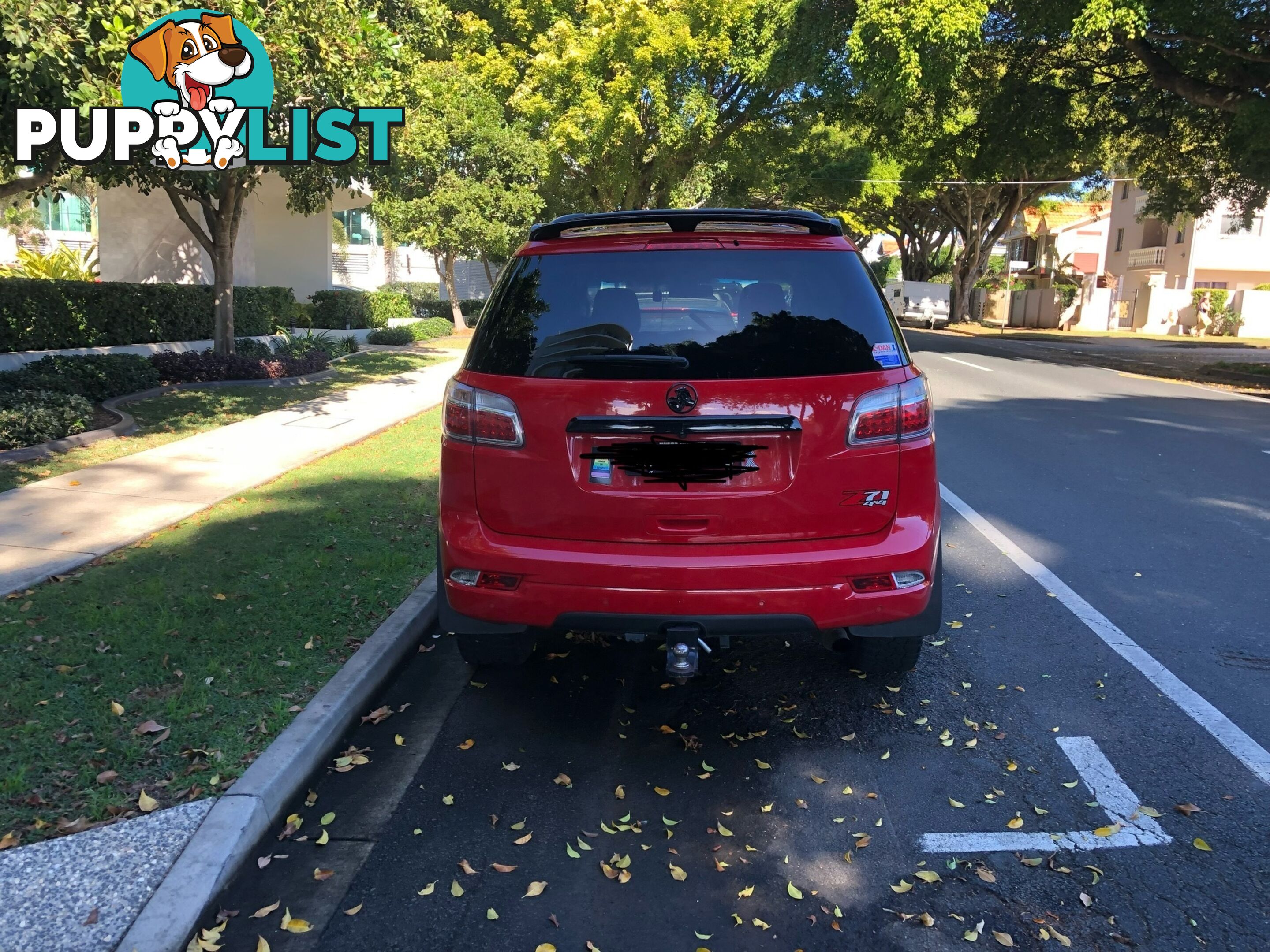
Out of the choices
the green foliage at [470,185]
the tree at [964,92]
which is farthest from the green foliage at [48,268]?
the tree at [964,92]

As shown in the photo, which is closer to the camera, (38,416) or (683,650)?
(683,650)

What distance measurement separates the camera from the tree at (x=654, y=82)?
Answer: 22.2 m

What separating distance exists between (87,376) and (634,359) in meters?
9.65

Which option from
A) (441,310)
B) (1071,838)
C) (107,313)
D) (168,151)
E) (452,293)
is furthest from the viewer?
(441,310)

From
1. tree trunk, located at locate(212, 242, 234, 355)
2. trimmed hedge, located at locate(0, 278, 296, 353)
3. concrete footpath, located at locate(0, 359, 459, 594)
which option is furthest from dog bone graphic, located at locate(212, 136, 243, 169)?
tree trunk, located at locate(212, 242, 234, 355)

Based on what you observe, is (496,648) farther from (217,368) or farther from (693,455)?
(217,368)

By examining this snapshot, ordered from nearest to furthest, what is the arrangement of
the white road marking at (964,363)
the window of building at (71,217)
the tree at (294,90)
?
1. the tree at (294,90)
2. the white road marking at (964,363)
3. the window of building at (71,217)

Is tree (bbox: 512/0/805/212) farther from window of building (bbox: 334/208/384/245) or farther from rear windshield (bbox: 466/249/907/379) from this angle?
window of building (bbox: 334/208/384/245)

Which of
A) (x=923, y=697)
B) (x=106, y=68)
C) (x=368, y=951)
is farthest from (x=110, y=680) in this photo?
(x=106, y=68)

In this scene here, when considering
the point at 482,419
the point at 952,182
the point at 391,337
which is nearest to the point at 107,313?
the point at 391,337

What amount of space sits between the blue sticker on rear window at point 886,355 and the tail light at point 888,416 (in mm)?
88

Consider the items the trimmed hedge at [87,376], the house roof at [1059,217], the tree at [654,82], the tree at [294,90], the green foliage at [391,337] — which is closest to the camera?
the tree at [294,90]

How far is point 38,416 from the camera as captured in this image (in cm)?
862

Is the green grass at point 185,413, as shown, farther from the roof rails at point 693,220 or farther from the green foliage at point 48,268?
the roof rails at point 693,220
